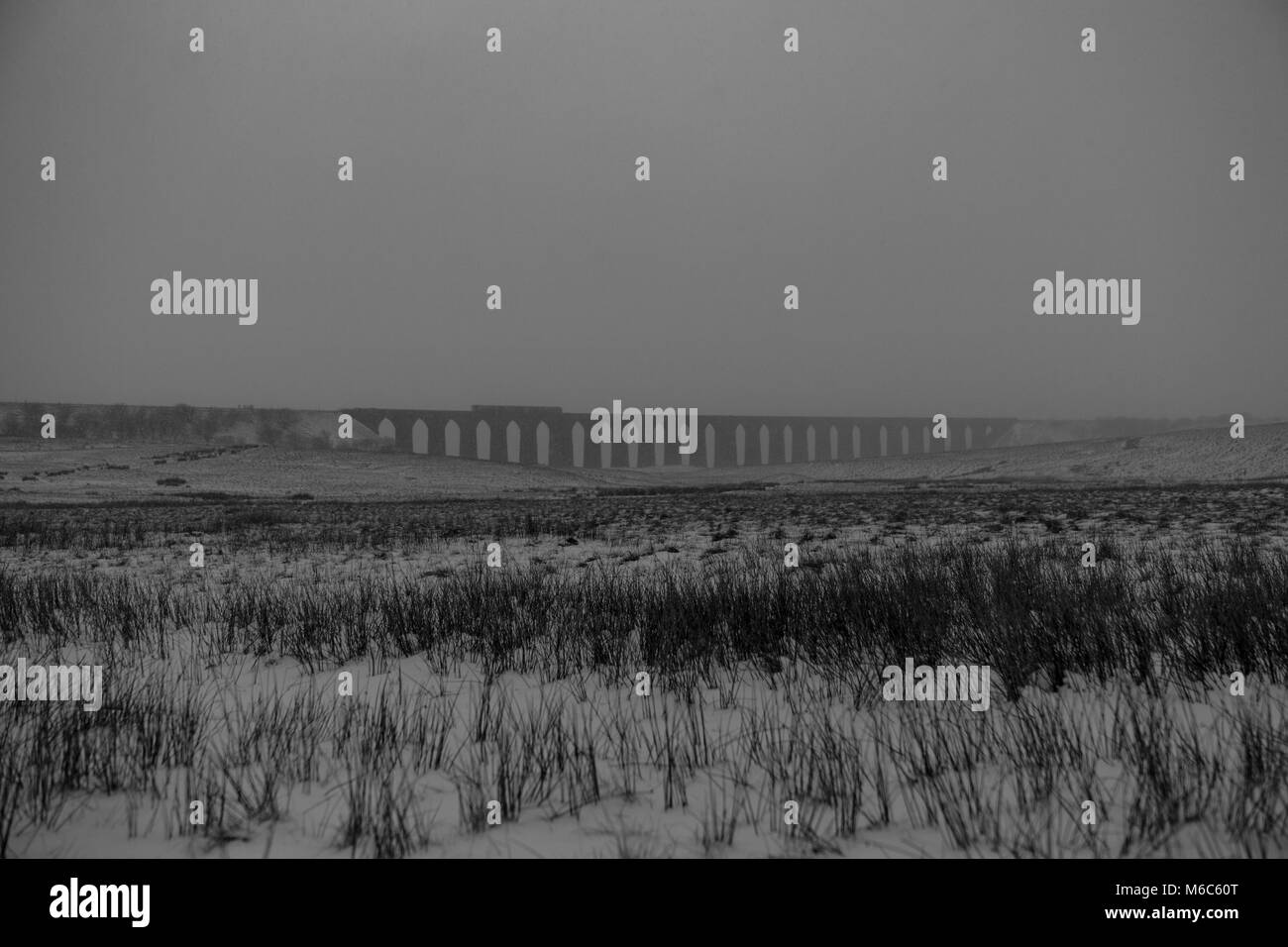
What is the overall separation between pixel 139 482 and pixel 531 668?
47132 mm

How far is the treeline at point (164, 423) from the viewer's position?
73.9m

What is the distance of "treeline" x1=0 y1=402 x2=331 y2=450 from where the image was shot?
73.9 m

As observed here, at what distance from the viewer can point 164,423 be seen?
262ft

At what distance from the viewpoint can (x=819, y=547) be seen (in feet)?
36.4

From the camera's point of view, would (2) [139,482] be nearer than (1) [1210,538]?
No

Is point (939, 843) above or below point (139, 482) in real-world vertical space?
below

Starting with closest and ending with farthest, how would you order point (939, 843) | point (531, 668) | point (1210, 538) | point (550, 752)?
A: point (939, 843), point (550, 752), point (531, 668), point (1210, 538)

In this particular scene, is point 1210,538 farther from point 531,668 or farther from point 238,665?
point 238,665

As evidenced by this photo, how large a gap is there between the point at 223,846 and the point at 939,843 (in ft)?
7.99
